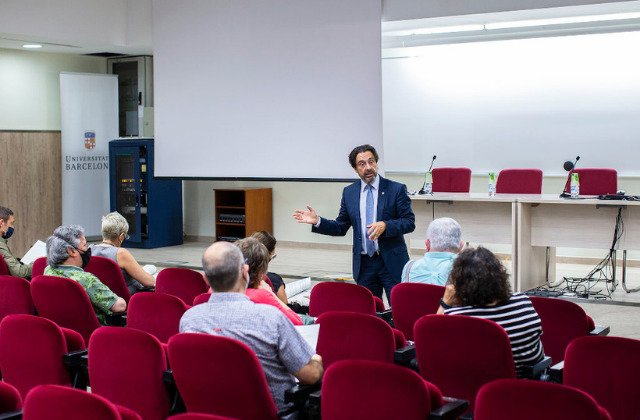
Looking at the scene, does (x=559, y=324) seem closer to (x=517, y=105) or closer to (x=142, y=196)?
(x=517, y=105)

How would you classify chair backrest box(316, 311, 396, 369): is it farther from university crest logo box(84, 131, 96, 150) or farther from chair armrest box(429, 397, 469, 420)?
university crest logo box(84, 131, 96, 150)

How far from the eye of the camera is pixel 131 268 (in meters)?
5.28

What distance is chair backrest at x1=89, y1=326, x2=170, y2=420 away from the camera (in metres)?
2.95

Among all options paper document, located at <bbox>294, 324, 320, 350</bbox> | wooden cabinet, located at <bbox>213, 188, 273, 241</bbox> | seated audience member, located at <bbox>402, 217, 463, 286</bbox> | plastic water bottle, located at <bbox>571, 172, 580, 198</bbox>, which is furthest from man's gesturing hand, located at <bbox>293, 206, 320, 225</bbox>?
wooden cabinet, located at <bbox>213, 188, 273, 241</bbox>

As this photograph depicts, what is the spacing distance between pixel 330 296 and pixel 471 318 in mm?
1468

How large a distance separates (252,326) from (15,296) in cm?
235

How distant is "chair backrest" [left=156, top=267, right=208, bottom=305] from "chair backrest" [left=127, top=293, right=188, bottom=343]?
904mm

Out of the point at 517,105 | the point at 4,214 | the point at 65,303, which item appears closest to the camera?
the point at 65,303

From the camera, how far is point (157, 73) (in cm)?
898

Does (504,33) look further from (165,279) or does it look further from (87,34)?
(165,279)

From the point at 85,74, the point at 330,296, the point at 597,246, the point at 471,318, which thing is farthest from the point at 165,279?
the point at 85,74

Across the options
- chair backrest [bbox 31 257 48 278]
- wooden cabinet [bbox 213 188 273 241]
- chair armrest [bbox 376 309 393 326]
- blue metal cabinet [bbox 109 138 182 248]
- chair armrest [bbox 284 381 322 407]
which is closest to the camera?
chair armrest [bbox 284 381 322 407]

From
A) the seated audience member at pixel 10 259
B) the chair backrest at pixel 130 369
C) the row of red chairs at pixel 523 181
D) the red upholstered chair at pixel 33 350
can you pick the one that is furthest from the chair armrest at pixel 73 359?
the row of red chairs at pixel 523 181

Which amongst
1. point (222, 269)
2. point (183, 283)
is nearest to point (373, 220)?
point (183, 283)
